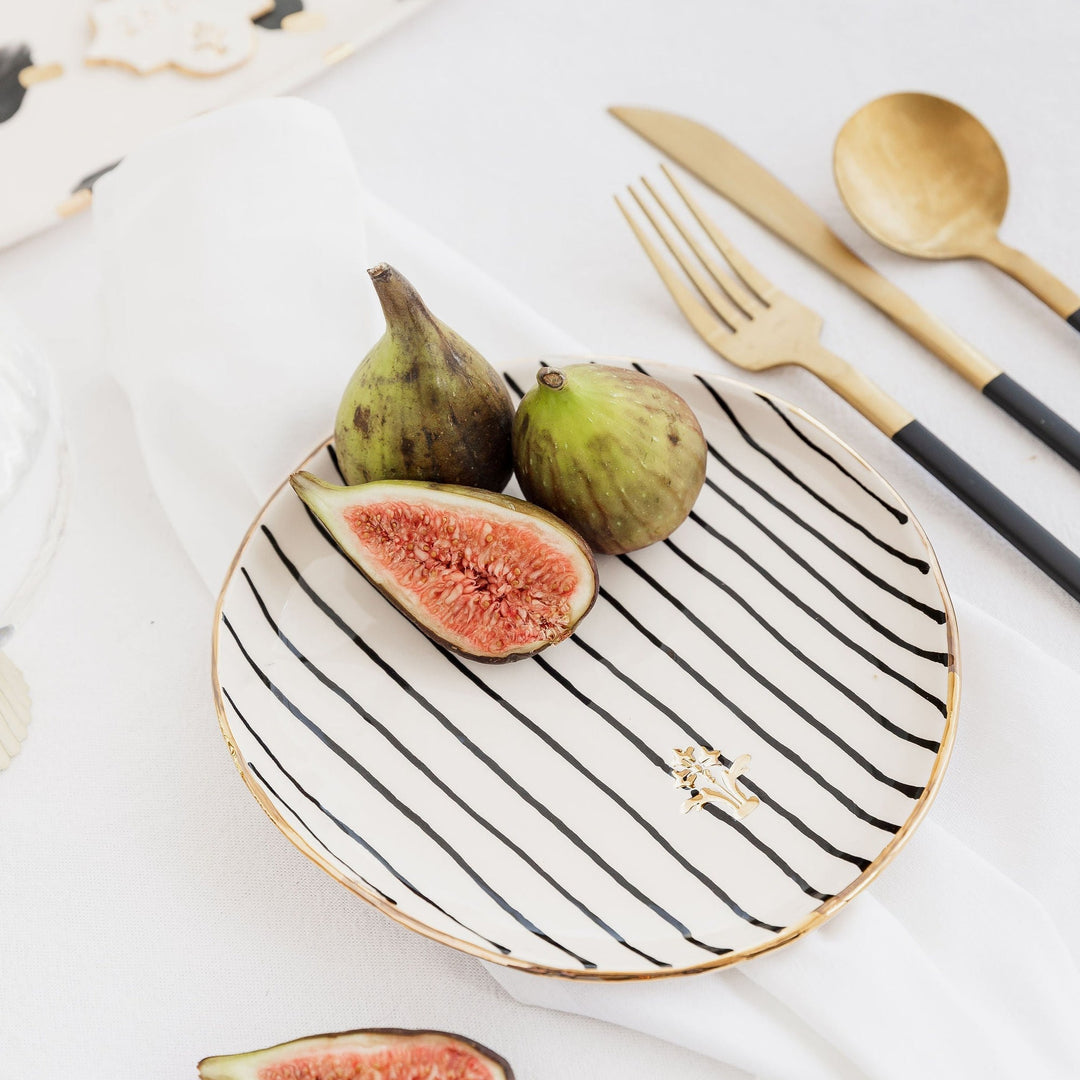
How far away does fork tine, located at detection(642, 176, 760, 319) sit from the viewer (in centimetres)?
142

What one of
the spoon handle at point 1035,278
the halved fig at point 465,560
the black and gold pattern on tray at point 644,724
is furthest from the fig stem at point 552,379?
the spoon handle at point 1035,278

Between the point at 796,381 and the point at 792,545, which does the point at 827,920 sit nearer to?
the point at 792,545

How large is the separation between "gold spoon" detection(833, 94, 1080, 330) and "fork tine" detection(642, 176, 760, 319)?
0.21m

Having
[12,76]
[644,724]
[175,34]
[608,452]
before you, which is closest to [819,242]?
[608,452]

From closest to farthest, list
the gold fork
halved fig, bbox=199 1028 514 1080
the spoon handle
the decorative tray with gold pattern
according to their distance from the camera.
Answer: halved fig, bbox=199 1028 514 1080 < the gold fork < the spoon handle < the decorative tray with gold pattern

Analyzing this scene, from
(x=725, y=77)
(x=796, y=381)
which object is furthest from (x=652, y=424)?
(x=725, y=77)

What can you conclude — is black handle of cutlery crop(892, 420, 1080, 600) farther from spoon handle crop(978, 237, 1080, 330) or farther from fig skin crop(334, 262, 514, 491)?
fig skin crop(334, 262, 514, 491)

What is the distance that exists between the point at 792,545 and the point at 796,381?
0.32 metres

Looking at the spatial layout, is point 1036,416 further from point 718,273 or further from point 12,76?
point 12,76

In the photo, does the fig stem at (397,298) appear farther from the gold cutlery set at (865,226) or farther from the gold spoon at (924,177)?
the gold spoon at (924,177)

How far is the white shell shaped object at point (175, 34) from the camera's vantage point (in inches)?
63.8

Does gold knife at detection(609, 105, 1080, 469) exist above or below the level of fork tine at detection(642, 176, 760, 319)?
above

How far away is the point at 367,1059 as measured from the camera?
971mm

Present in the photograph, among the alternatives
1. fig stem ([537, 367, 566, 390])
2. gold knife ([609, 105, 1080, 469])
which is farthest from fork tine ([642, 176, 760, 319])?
fig stem ([537, 367, 566, 390])
